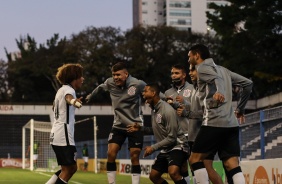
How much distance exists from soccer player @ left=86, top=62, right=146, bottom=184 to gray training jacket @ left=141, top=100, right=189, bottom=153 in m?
0.88

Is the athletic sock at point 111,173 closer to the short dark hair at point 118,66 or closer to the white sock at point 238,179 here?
the short dark hair at point 118,66

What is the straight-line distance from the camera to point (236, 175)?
8688 millimetres

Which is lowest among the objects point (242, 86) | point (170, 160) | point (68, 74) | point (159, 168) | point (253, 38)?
point (159, 168)

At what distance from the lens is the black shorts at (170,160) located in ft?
→ 34.9

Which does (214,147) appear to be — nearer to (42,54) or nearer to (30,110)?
Answer: (30,110)

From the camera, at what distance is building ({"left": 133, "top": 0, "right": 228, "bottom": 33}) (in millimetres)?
159750

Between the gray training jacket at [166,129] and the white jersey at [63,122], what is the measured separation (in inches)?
59.7

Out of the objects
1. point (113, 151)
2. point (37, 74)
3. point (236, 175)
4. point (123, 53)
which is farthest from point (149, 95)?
point (37, 74)

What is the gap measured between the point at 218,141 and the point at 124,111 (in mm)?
3350

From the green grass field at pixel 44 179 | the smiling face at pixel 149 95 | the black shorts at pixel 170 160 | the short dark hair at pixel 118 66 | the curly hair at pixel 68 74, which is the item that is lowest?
the green grass field at pixel 44 179

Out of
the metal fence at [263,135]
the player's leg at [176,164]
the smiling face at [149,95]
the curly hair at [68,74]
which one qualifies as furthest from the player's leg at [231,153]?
the metal fence at [263,135]

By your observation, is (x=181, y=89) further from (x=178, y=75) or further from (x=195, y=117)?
(x=195, y=117)

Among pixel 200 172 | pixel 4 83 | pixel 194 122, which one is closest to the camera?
pixel 200 172

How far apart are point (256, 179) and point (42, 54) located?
249 ft
